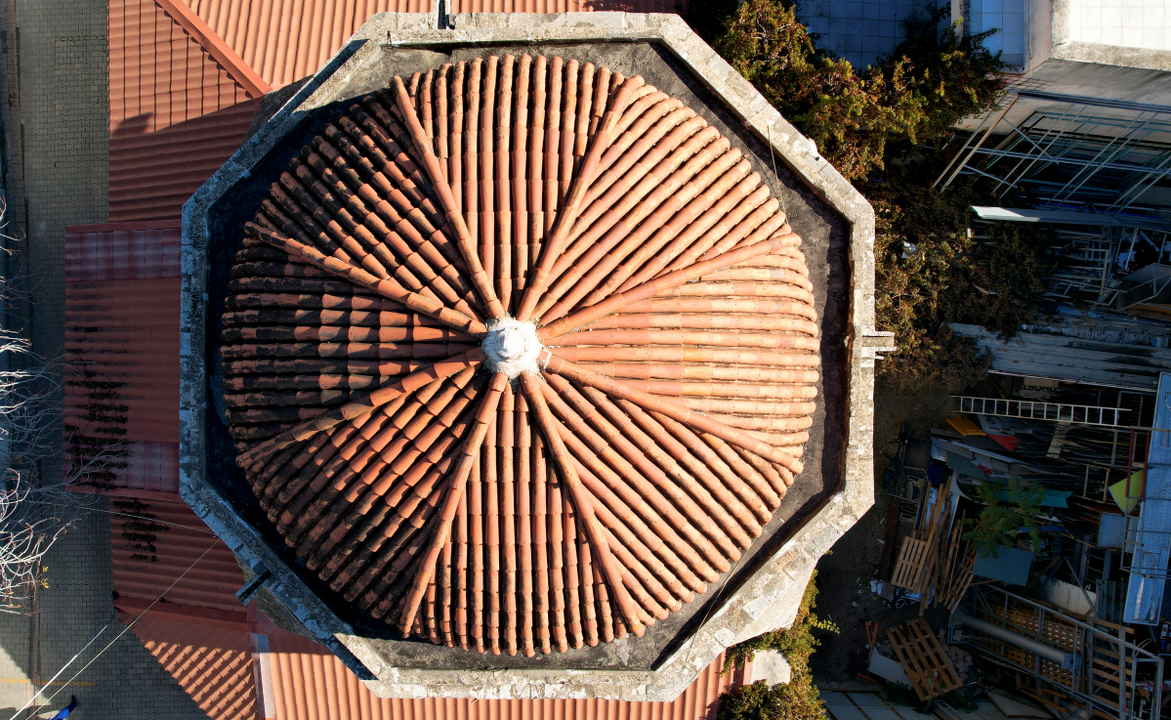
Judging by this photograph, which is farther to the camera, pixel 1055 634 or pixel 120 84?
pixel 1055 634

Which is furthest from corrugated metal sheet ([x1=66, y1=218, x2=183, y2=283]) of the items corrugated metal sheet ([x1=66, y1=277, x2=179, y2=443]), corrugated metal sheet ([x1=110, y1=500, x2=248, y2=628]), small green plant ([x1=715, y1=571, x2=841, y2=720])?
small green plant ([x1=715, y1=571, x2=841, y2=720])

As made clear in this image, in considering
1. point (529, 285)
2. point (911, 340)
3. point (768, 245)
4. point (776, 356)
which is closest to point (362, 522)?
point (529, 285)

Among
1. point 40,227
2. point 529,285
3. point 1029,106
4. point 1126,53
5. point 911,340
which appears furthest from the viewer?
point 40,227

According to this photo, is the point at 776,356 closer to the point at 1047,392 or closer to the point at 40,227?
the point at 1047,392

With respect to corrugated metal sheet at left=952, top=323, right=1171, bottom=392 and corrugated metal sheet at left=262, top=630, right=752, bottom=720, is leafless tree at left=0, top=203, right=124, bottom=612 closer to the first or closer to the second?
corrugated metal sheet at left=262, top=630, right=752, bottom=720

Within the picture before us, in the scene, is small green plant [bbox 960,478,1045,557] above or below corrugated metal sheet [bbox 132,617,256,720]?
above

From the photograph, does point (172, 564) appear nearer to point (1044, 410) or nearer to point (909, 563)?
point (909, 563)

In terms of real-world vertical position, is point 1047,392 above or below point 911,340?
below
